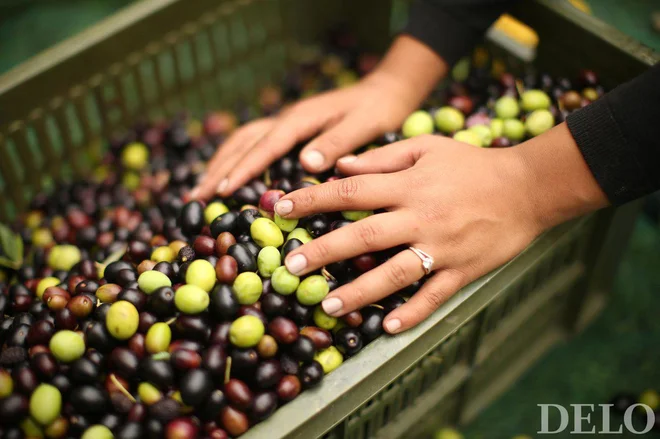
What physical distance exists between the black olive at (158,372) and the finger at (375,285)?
0.38 meters

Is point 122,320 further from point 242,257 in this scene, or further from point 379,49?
point 379,49

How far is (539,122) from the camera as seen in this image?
1800 mm

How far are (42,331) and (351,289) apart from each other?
75 centimetres

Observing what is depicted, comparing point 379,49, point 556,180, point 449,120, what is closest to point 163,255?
point 449,120

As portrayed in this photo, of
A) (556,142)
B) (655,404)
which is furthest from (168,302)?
(655,404)

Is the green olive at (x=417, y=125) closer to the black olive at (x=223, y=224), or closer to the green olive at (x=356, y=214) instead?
the green olive at (x=356, y=214)

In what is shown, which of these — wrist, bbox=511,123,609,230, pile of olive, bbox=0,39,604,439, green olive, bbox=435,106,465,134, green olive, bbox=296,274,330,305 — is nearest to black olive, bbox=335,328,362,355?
pile of olive, bbox=0,39,604,439

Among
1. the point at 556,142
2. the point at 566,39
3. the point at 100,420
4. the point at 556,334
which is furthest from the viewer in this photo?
the point at 556,334

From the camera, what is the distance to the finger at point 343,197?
4.82ft

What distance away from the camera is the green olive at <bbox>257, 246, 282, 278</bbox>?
1.44 m

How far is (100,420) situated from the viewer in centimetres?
136

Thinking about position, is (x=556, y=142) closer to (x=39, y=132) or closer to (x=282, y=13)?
(x=282, y=13)

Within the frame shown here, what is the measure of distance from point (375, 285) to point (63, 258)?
3.71 feet

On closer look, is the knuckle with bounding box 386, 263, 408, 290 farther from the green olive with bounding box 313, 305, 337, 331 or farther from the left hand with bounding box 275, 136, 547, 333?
the green olive with bounding box 313, 305, 337, 331
